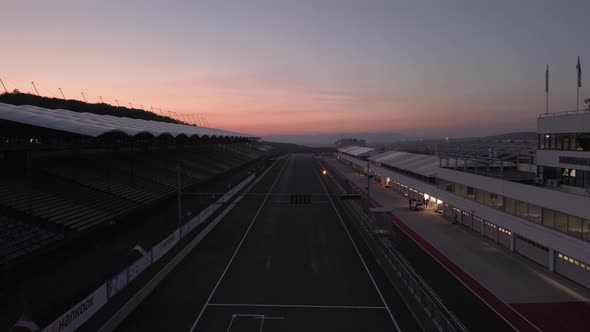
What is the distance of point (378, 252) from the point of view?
28000 millimetres

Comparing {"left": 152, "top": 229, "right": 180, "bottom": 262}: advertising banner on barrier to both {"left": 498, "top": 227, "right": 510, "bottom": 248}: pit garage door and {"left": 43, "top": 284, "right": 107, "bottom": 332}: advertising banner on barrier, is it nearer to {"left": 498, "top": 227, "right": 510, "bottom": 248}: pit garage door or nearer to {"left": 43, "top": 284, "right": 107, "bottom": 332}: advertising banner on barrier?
{"left": 43, "top": 284, "right": 107, "bottom": 332}: advertising banner on barrier

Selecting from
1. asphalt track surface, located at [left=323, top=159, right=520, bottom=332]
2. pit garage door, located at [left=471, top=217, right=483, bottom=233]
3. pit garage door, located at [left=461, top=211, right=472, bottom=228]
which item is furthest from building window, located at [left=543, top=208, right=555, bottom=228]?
pit garage door, located at [left=461, top=211, right=472, bottom=228]

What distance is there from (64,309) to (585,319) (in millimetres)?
24979

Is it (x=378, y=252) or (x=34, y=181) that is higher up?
(x=34, y=181)

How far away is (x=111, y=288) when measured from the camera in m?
19.3

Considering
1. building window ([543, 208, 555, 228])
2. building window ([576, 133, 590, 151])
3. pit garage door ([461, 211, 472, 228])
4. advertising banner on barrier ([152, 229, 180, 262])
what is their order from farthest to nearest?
pit garage door ([461, 211, 472, 228]) → building window ([576, 133, 590, 151]) → advertising banner on barrier ([152, 229, 180, 262]) → building window ([543, 208, 555, 228])

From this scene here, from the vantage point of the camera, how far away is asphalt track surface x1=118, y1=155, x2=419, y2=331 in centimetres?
1834

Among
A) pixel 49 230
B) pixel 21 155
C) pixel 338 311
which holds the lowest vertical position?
pixel 338 311

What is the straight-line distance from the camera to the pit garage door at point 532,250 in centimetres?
2545

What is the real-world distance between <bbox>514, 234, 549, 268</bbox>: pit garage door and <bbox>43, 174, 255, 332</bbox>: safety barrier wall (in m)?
26.5

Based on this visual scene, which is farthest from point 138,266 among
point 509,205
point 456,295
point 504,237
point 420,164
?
point 420,164

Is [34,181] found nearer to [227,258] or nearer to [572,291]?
[227,258]

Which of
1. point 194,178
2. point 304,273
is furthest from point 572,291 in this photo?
point 194,178

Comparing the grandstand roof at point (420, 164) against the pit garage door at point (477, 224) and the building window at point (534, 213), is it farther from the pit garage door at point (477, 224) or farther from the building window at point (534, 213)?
the building window at point (534, 213)
